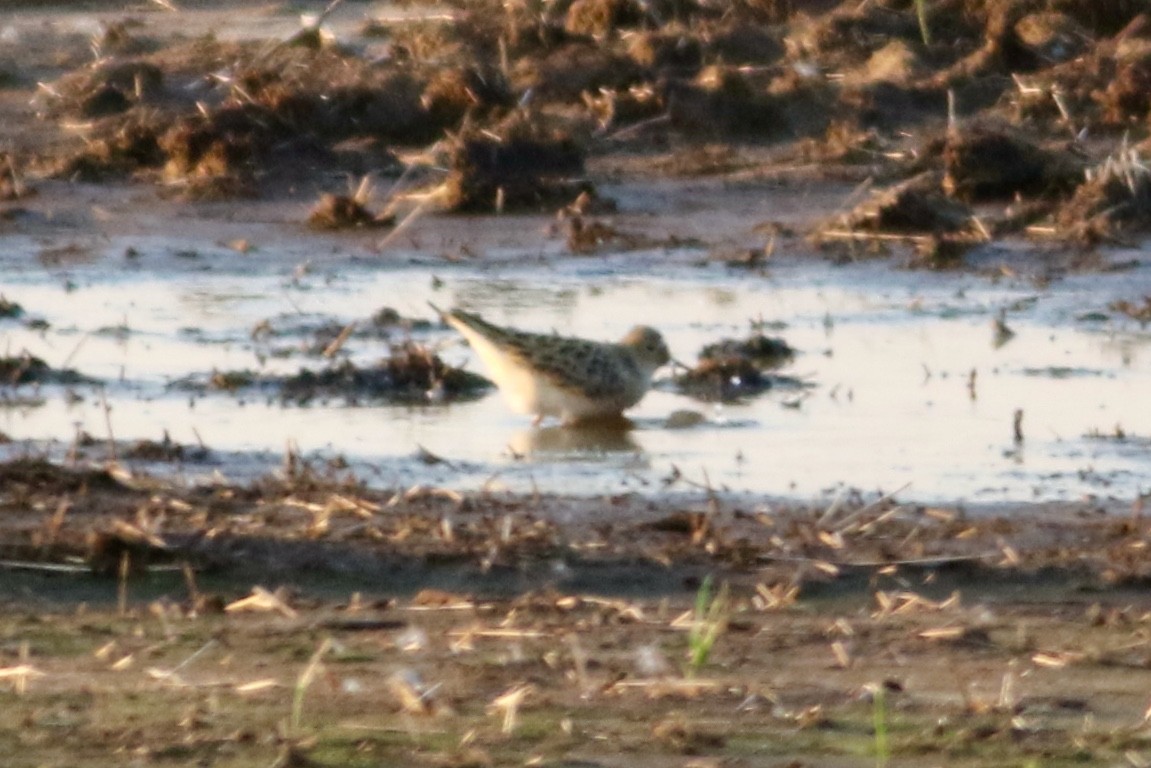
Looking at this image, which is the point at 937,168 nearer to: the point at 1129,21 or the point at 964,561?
the point at 1129,21

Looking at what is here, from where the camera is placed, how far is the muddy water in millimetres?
8531

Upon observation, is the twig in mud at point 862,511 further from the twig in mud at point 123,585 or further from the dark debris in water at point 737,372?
the dark debris in water at point 737,372

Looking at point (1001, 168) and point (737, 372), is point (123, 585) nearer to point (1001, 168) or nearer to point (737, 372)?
point (737, 372)

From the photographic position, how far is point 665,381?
34.9 ft

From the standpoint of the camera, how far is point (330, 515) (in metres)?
7.07

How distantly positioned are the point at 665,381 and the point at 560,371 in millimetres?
1177

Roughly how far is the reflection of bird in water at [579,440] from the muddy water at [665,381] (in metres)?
0.02

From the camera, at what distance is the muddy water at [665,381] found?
8.53 m

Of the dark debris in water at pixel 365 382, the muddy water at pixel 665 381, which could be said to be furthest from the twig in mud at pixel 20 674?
the dark debris in water at pixel 365 382

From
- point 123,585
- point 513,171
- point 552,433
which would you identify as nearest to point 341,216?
point 513,171

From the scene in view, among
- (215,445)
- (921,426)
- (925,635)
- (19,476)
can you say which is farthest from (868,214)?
(925,635)

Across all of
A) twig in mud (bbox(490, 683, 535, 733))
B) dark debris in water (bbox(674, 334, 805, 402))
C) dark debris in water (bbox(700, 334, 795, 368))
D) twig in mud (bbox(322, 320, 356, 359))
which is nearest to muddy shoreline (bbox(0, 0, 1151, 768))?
twig in mud (bbox(490, 683, 535, 733))

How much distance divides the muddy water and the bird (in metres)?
0.10

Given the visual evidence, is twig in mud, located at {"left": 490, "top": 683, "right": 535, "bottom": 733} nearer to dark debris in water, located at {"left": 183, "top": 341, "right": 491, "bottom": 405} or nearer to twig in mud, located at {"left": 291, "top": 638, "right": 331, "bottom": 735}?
twig in mud, located at {"left": 291, "top": 638, "right": 331, "bottom": 735}
